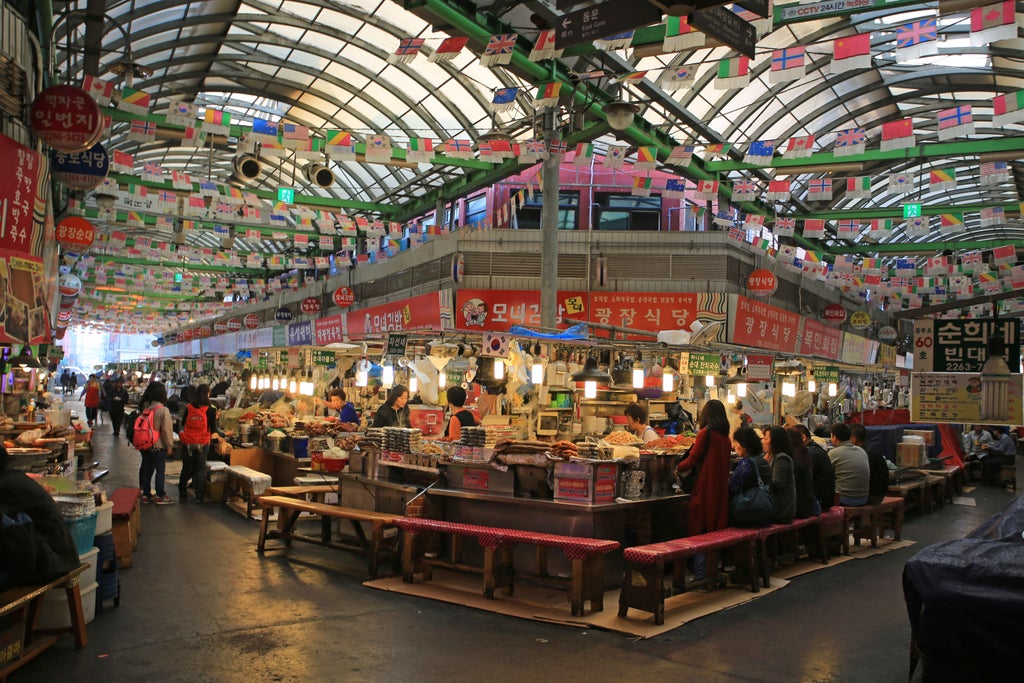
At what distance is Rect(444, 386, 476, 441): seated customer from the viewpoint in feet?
36.5

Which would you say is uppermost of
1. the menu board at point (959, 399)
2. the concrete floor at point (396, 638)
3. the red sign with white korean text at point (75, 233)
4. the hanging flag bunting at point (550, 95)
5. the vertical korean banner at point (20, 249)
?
the hanging flag bunting at point (550, 95)

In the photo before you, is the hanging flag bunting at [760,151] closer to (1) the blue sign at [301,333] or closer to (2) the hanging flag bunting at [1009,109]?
(2) the hanging flag bunting at [1009,109]

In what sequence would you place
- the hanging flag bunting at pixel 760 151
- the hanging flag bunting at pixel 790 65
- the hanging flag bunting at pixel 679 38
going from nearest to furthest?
the hanging flag bunting at pixel 679 38 → the hanging flag bunting at pixel 790 65 → the hanging flag bunting at pixel 760 151

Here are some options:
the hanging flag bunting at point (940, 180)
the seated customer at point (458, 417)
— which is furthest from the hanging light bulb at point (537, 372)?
the hanging flag bunting at point (940, 180)

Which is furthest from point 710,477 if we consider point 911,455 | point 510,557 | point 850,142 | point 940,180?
point 911,455

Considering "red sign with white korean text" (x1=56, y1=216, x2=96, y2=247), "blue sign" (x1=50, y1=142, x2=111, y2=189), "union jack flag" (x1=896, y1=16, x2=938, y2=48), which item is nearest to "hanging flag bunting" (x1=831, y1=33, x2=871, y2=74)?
"union jack flag" (x1=896, y1=16, x2=938, y2=48)

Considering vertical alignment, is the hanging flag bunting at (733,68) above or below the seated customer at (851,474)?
above

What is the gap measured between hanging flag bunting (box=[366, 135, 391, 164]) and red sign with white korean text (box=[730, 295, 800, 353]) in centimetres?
917

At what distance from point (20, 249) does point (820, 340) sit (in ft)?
71.4

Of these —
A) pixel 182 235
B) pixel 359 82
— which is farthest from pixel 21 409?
pixel 359 82

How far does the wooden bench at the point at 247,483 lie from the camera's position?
12.2 m

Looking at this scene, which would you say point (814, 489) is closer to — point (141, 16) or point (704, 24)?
point (704, 24)

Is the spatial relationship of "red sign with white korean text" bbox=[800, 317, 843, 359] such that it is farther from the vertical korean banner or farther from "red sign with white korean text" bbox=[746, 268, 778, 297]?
the vertical korean banner

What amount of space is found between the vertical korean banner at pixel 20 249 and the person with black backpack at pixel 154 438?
4.79 meters
